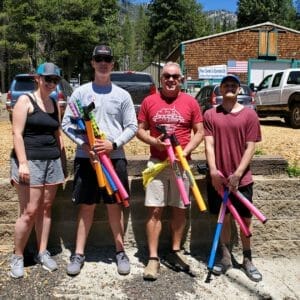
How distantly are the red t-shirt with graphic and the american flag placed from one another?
31.4 meters

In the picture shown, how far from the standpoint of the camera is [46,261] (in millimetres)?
4512

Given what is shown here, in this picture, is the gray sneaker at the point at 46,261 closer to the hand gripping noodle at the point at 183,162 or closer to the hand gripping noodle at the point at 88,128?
the hand gripping noodle at the point at 88,128

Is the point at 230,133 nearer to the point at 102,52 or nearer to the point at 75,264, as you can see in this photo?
the point at 102,52

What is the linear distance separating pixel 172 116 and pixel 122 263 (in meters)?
1.42

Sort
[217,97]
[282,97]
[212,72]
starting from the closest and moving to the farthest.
→ 1. [217,97]
2. [282,97]
3. [212,72]

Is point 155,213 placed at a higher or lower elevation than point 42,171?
lower

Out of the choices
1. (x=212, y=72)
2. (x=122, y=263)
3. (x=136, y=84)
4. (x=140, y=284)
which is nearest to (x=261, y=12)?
(x=212, y=72)

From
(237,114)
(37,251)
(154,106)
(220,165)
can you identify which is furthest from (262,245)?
(37,251)

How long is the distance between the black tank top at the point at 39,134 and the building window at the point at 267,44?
3297 cm

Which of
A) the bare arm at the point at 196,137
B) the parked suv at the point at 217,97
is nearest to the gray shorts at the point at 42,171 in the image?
the bare arm at the point at 196,137

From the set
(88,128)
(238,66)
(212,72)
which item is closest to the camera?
Result: (88,128)

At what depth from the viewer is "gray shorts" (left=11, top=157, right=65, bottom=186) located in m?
4.19

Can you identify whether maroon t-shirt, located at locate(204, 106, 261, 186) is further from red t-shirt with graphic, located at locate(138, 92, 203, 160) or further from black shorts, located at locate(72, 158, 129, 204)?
black shorts, located at locate(72, 158, 129, 204)

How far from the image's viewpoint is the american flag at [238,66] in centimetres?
3512
